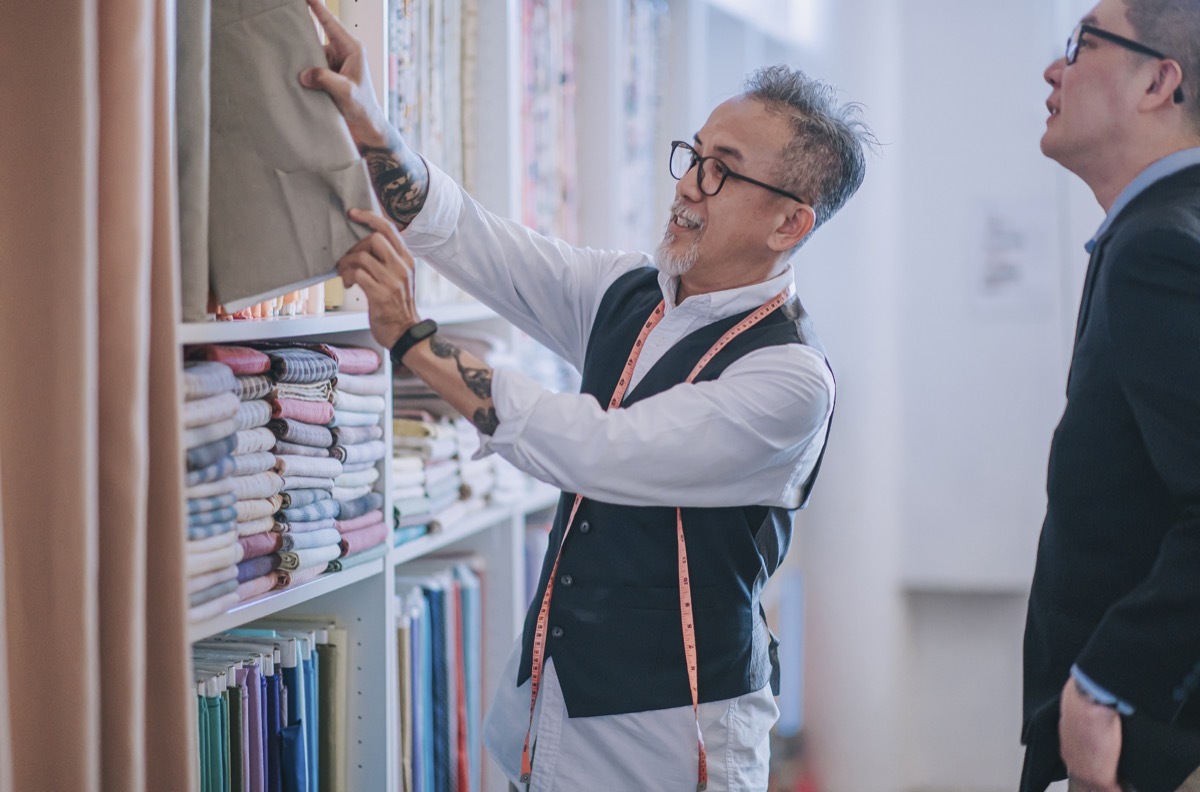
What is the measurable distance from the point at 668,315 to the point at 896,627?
7.36 ft

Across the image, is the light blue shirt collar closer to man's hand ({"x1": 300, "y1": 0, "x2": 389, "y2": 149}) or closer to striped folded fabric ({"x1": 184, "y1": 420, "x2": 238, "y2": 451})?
man's hand ({"x1": 300, "y1": 0, "x2": 389, "y2": 149})

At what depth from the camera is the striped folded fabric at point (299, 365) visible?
1.51m

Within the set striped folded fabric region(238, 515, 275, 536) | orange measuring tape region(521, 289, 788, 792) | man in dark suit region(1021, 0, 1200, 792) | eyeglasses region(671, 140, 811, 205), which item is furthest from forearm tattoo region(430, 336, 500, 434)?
man in dark suit region(1021, 0, 1200, 792)

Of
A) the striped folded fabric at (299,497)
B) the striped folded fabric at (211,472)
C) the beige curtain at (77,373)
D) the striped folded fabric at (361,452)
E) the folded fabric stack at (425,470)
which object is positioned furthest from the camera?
the folded fabric stack at (425,470)

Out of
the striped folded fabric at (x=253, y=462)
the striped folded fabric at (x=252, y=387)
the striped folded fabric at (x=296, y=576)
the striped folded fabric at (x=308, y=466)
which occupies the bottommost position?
the striped folded fabric at (x=296, y=576)

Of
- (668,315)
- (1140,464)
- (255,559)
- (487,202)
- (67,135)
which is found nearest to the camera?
(67,135)

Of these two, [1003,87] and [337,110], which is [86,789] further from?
[1003,87]

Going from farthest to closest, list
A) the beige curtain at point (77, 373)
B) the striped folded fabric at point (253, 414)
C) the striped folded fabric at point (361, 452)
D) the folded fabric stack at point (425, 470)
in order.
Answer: the folded fabric stack at point (425, 470), the striped folded fabric at point (361, 452), the striped folded fabric at point (253, 414), the beige curtain at point (77, 373)

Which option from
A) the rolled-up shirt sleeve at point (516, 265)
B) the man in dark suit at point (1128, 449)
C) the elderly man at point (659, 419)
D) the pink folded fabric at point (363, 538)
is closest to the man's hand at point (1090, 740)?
the man in dark suit at point (1128, 449)

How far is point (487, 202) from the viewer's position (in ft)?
7.23

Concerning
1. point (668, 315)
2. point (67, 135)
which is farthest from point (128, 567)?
point (668, 315)

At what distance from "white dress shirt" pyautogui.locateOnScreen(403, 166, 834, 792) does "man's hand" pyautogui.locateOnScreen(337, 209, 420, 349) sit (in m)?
0.14

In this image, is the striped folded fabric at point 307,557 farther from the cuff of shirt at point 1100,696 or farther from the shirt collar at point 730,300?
the cuff of shirt at point 1100,696

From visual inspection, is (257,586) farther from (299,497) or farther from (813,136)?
(813,136)
